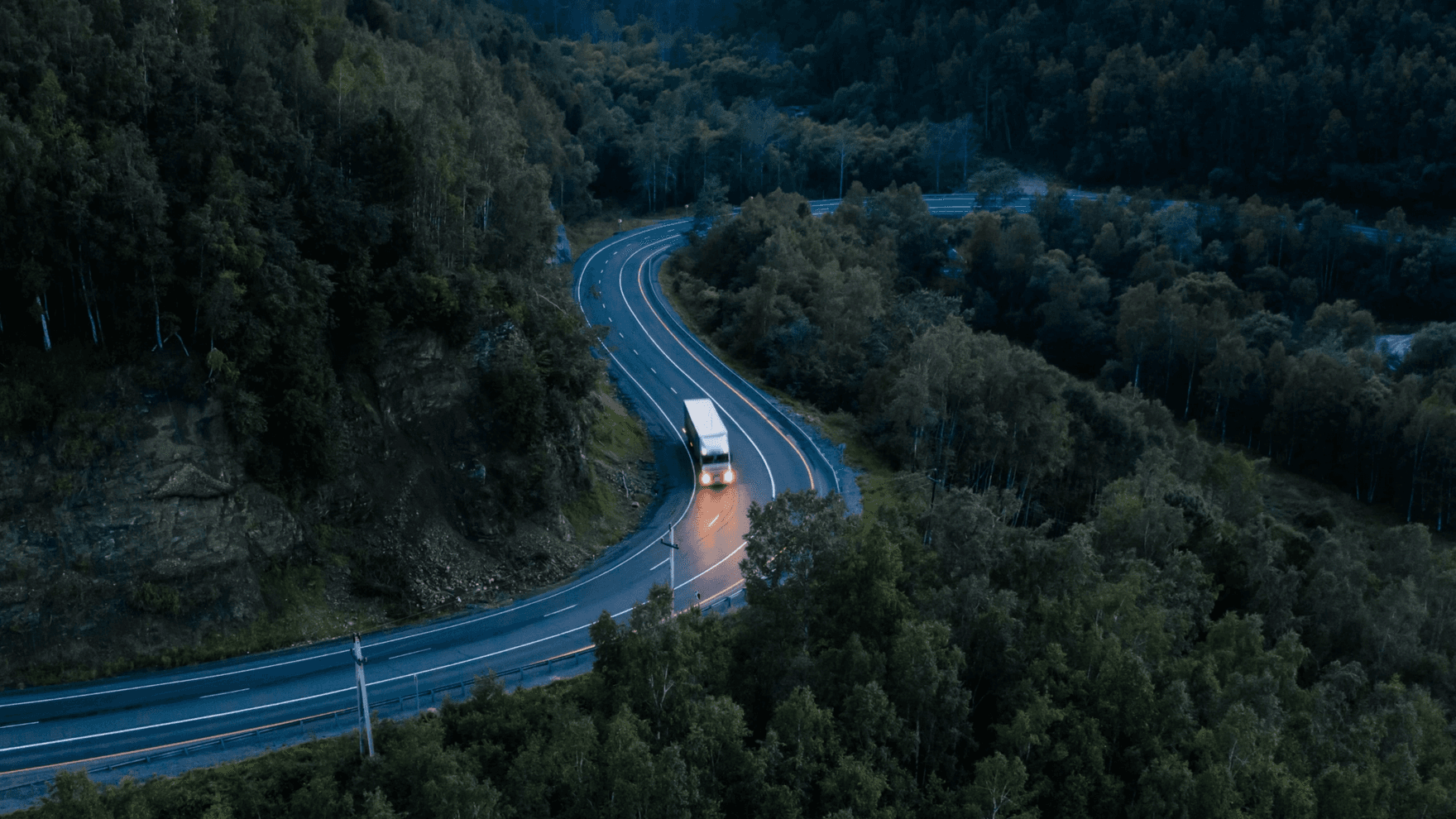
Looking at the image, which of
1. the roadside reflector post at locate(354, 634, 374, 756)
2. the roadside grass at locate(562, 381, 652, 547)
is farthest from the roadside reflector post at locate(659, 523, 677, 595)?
the roadside reflector post at locate(354, 634, 374, 756)

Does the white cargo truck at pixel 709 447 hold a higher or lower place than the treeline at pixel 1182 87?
lower

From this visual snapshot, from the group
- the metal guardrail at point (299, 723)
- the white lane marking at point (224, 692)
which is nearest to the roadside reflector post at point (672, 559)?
the metal guardrail at point (299, 723)

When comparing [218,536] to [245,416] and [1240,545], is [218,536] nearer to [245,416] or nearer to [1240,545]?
[245,416]

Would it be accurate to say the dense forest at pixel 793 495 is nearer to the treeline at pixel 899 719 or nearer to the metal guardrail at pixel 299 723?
the treeline at pixel 899 719

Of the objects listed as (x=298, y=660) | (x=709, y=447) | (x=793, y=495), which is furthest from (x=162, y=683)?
(x=709, y=447)

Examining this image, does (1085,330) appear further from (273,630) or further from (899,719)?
(273,630)

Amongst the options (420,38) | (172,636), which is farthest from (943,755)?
(420,38)

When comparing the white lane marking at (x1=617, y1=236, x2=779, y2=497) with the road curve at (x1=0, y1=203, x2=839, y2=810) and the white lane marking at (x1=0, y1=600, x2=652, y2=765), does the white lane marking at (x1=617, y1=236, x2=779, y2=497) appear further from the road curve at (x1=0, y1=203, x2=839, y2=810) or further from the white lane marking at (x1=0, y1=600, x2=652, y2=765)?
the white lane marking at (x1=0, y1=600, x2=652, y2=765)
